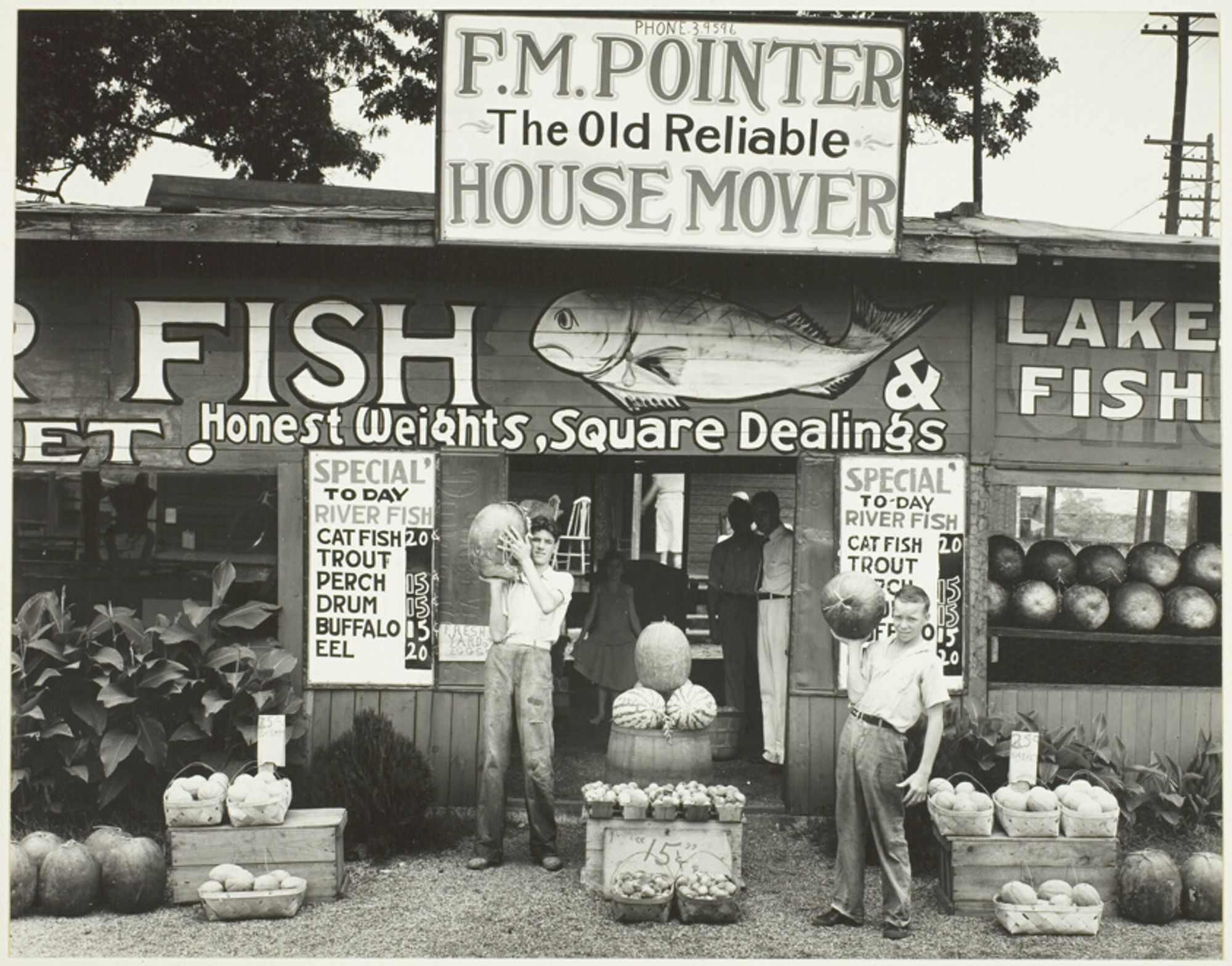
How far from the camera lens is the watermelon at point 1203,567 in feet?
27.6

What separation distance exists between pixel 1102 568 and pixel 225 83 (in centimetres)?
1521

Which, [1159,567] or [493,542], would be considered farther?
[1159,567]

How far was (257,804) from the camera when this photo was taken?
21.5ft

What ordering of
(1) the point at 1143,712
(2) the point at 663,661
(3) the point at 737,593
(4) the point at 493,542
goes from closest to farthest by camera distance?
1. (4) the point at 493,542
2. (2) the point at 663,661
3. (1) the point at 1143,712
4. (3) the point at 737,593

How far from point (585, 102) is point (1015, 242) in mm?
3005

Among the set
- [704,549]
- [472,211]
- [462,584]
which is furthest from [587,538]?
[472,211]

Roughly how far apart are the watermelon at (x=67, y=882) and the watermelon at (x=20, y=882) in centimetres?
4

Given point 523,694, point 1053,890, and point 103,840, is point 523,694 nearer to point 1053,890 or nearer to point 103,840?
point 103,840

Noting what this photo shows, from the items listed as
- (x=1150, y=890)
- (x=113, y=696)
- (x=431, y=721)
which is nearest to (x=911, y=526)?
(x=1150, y=890)

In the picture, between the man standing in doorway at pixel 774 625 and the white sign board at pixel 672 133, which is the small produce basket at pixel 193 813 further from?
the man standing in doorway at pixel 774 625

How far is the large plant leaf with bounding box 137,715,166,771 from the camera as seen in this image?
280 inches

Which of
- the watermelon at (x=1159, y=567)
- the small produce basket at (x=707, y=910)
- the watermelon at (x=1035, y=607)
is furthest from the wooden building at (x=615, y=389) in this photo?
the small produce basket at (x=707, y=910)

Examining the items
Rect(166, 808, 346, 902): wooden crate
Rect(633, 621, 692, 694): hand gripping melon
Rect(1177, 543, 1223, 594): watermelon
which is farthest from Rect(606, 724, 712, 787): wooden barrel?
Rect(1177, 543, 1223, 594): watermelon

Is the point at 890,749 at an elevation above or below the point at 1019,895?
above
